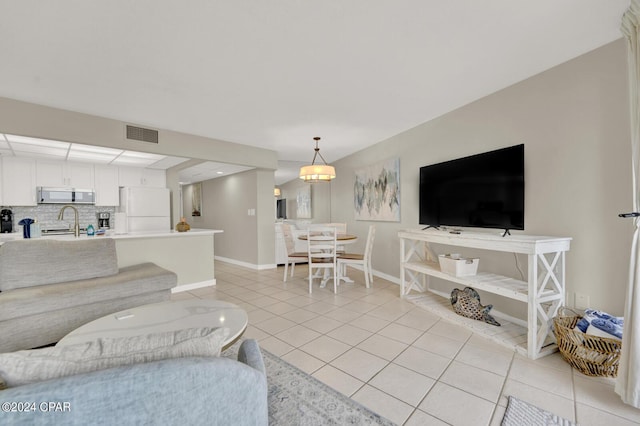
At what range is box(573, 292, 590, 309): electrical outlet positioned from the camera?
2111 mm

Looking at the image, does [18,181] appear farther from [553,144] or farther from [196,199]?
[553,144]

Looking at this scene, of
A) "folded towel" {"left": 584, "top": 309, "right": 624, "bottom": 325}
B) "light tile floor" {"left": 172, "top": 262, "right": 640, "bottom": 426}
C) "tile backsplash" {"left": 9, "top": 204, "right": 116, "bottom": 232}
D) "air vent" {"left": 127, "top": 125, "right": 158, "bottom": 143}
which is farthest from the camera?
"tile backsplash" {"left": 9, "top": 204, "right": 116, "bottom": 232}

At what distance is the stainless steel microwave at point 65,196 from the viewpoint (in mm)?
4301

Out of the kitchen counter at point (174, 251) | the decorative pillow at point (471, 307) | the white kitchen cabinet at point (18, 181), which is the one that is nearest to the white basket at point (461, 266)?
the decorative pillow at point (471, 307)

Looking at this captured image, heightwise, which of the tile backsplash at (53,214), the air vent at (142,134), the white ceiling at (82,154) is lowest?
the tile backsplash at (53,214)

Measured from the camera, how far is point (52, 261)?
8.64ft

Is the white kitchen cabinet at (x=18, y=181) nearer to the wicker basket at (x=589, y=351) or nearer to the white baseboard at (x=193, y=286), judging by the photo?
the white baseboard at (x=193, y=286)

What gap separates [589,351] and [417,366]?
110cm

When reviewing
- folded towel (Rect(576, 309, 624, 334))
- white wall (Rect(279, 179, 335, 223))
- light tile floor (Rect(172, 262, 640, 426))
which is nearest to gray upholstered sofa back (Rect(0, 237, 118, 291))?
light tile floor (Rect(172, 262, 640, 426))

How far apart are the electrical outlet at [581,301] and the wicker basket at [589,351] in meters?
0.31

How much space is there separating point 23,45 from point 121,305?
2212 mm

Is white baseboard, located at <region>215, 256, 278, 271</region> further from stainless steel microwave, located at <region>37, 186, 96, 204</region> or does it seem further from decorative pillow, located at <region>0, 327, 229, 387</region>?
decorative pillow, located at <region>0, 327, 229, 387</region>

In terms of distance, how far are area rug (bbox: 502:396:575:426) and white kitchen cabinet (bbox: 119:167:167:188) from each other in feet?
20.1

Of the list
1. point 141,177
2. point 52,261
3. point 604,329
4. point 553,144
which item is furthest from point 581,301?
point 141,177
